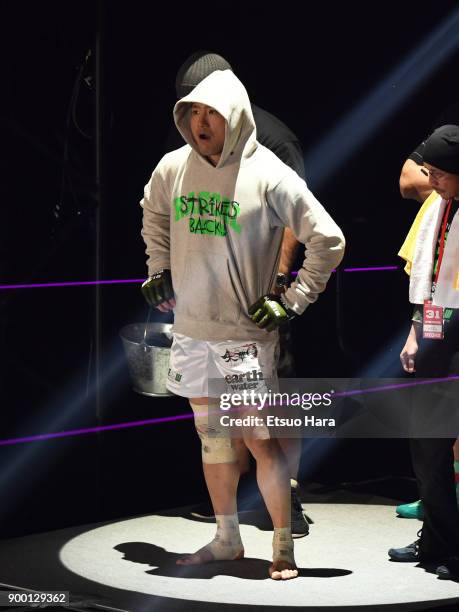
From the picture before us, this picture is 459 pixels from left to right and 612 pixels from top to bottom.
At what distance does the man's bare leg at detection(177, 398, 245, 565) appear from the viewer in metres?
5.20

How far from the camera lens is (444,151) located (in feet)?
16.3

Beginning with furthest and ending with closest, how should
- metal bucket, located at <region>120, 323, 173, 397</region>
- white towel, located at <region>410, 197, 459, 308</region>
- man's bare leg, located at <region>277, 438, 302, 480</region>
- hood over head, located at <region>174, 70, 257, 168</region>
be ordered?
man's bare leg, located at <region>277, 438, 302, 480</region> → metal bucket, located at <region>120, 323, 173, 397</region> → white towel, located at <region>410, 197, 459, 308</region> → hood over head, located at <region>174, 70, 257, 168</region>

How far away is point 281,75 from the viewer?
6496mm

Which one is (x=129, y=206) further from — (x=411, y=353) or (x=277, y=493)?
(x=277, y=493)

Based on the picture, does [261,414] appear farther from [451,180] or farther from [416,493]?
[416,493]

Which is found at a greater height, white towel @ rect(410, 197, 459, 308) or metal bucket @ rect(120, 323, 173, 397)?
white towel @ rect(410, 197, 459, 308)

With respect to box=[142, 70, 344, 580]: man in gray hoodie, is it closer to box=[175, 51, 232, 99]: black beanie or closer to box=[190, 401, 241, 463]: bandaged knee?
box=[190, 401, 241, 463]: bandaged knee

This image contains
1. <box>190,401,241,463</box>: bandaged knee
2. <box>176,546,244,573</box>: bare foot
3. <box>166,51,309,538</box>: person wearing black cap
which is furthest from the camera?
<box>166,51,309,538</box>: person wearing black cap

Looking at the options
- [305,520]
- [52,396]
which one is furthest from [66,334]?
[305,520]

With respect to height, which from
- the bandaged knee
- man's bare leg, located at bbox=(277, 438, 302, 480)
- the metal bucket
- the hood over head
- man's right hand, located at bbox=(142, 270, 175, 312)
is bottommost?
man's bare leg, located at bbox=(277, 438, 302, 480)

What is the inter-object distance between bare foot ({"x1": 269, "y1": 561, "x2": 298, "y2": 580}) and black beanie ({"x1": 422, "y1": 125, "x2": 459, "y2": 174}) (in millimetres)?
1350

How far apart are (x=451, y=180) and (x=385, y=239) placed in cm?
175

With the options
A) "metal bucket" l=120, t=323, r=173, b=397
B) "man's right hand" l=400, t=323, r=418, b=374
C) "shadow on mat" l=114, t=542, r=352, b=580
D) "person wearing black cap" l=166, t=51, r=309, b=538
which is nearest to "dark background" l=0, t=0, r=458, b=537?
"metal bucket" l=120, t=323, r=173, b=397

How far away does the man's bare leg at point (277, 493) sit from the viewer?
509 centimetres
